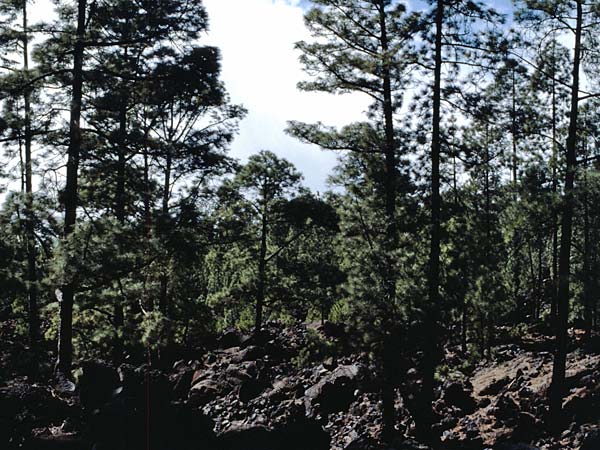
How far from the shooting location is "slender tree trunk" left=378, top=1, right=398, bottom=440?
1188cm

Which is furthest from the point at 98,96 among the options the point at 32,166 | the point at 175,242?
the point at 175,242

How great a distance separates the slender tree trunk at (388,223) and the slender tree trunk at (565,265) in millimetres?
3989

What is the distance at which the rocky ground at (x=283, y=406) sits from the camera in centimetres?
1045

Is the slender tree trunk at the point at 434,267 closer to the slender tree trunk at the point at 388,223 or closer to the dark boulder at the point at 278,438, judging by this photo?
the slender tree trunk at the point at 388,223

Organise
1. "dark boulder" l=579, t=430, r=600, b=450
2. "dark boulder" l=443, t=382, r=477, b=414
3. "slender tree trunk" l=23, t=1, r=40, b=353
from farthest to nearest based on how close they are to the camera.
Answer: "dark boulder" l=443, t=382, r=477, b=414 < "slender tree trunk" l=23, t=1, r=40, b=353 < "dark boulder" l=579, t=430, r=600, b=450

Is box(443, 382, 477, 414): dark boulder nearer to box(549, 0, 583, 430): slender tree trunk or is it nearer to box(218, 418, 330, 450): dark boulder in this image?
box(549, 0, 583, 430): slender tree trunk

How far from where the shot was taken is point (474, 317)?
2109cm

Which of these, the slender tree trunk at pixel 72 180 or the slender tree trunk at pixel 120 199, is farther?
the slender tree trunk at pixel 120 199

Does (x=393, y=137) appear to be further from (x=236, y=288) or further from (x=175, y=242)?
(x=236, y=288)

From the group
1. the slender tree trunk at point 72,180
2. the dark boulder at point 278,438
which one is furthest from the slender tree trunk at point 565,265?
the slender tree trunk at point 72,180

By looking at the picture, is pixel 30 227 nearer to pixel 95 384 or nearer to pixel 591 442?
pixel 95 384

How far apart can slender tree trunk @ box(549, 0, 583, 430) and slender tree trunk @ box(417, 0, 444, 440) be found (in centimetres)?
313

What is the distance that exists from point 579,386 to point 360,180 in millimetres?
8497

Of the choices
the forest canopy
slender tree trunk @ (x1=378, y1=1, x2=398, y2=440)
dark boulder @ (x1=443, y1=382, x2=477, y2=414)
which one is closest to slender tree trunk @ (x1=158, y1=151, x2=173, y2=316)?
the forest canopy
